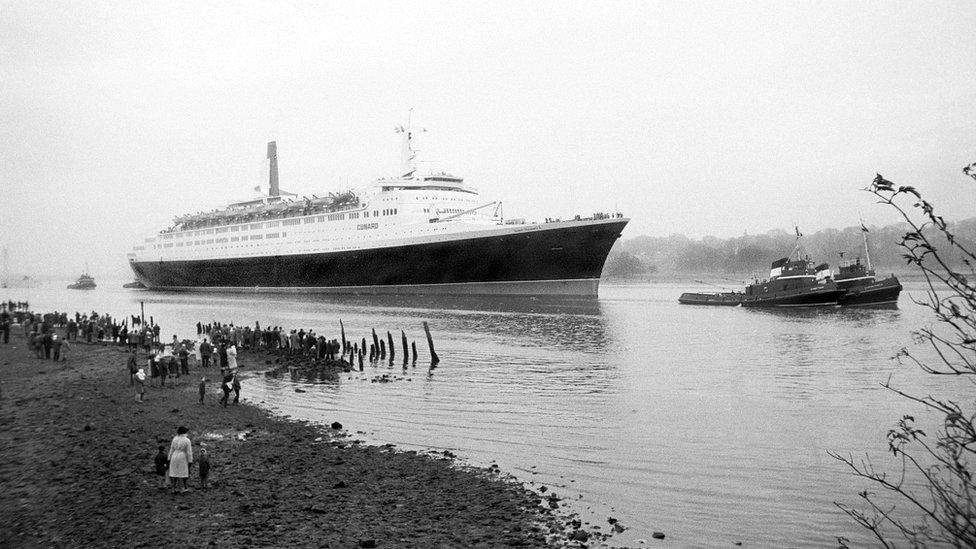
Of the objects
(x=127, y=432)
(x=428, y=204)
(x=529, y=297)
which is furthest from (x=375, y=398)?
(x=428, y=204)

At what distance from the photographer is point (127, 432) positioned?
11.2 m

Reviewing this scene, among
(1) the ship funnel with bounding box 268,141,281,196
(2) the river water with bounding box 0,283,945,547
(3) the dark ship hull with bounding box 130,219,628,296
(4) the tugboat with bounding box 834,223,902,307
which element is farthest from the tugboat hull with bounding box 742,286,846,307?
(1) the ship funnel with bounding box 268,141,281,196

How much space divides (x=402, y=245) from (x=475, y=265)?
5945mm

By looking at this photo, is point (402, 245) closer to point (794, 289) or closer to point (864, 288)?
point (794, 289)

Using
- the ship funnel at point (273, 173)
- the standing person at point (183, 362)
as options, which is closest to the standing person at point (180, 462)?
the standing person at point (183, 362)

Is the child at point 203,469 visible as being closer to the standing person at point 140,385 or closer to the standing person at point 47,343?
the standing person at point 140,385

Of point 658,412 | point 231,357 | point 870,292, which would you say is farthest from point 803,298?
point 231,357

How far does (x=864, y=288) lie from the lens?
126 feet

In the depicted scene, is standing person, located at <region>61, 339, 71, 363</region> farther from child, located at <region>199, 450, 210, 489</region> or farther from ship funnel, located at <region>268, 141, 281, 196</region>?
ship funnel, located at <region>268, 141, 281, 196</region>

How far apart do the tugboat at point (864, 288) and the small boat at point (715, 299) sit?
6.05m

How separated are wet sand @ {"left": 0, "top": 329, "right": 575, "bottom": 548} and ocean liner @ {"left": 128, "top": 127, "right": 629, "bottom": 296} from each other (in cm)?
2982

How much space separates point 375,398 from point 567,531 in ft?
27.8

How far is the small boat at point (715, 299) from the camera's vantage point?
42.1 meters

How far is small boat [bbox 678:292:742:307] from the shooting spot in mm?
42125
